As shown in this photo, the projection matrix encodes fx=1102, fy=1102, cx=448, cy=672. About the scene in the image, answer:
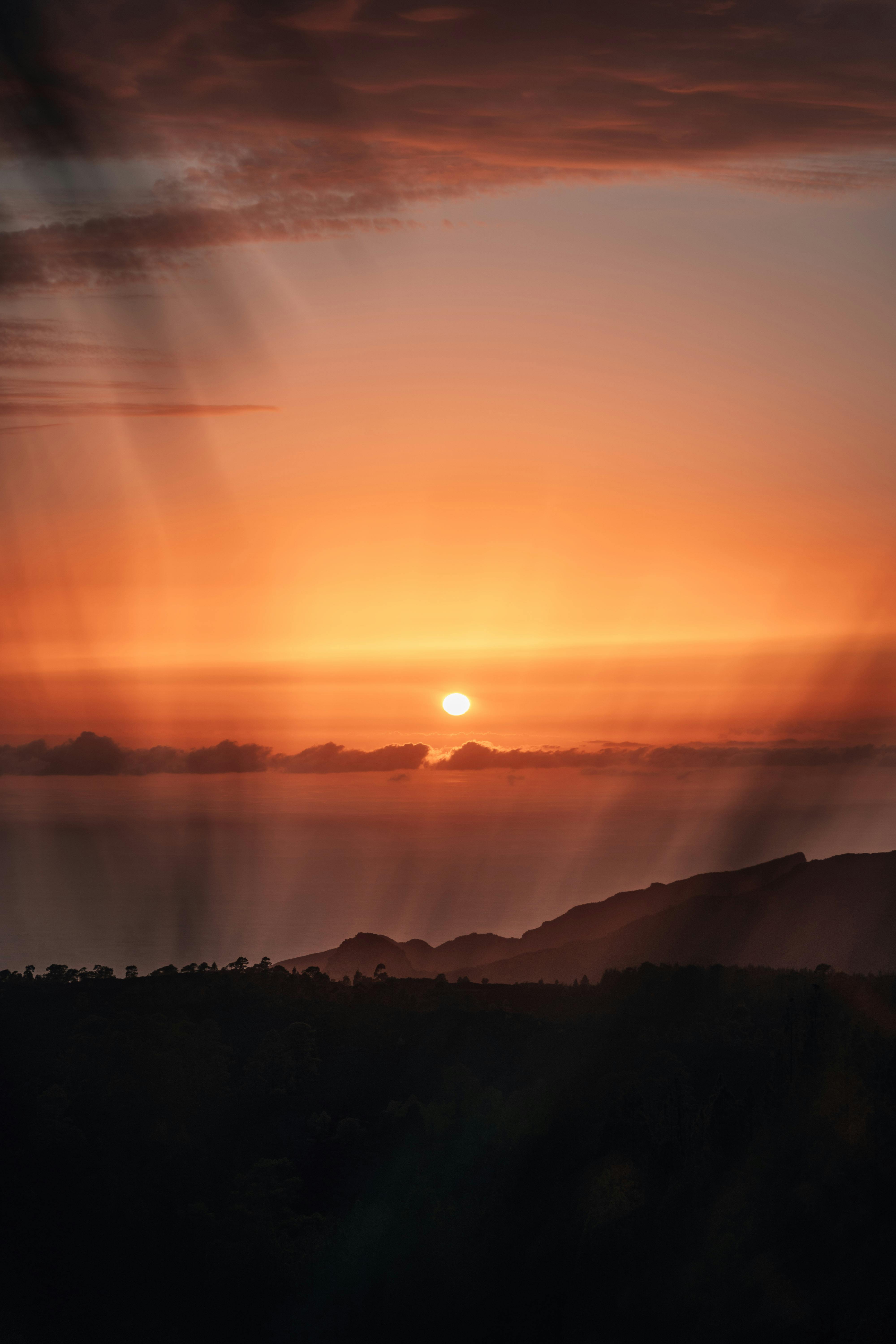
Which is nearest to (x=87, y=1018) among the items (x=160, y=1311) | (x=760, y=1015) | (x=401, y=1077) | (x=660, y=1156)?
(x=401, y=1077)

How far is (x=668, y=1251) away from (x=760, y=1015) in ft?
113

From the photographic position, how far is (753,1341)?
187 ft

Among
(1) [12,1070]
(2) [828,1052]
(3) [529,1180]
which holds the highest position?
(1) [12,1070]

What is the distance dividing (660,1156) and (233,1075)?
109ft

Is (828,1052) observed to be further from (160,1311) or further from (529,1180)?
(160,1311)

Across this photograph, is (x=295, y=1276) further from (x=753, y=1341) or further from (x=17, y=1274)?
(x=753, y=1341)

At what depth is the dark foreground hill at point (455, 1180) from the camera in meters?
60.6

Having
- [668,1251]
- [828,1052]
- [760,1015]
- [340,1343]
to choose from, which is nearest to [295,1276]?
[340,1343]

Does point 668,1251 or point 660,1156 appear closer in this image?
point 668,1251

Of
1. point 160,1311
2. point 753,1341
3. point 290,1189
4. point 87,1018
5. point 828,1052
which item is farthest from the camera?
point 87,1018

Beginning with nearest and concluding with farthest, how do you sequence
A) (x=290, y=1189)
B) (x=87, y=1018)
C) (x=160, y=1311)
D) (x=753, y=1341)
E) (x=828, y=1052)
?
(x=753, y=1341)
(x=160, y=1311)
(x=290, y=1189)
(x=828, y=1052)
(x=87, y=1018)

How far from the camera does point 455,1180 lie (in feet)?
228

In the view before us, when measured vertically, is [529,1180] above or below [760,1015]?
below

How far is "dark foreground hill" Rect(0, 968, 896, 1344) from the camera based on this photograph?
2386 inches
